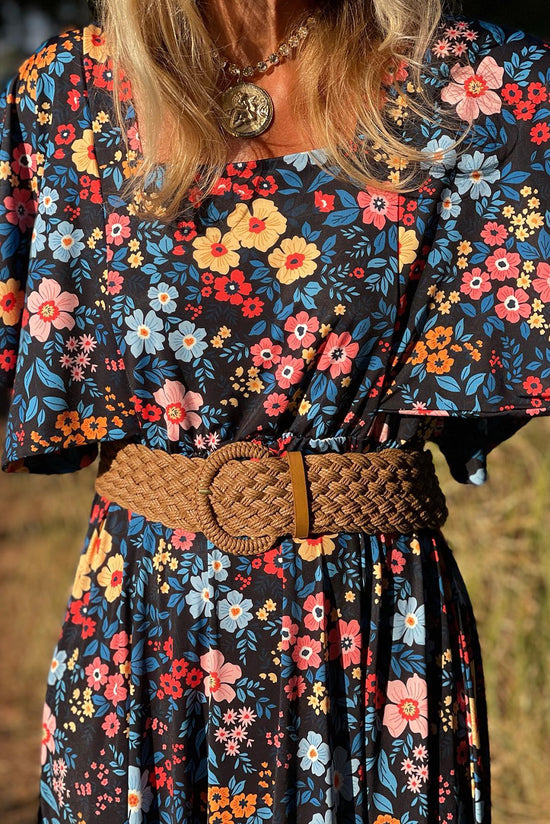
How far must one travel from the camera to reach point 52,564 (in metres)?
3.60

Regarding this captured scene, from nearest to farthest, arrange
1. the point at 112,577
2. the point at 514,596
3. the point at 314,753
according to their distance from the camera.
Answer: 1. the point at 314,753
2. the point at 112,577
3. the point at 514,596

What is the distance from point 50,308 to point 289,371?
299 millimetres

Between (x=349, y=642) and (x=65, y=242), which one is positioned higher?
A: (x=65, y=242)

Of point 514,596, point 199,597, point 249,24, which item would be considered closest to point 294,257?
point 249,24

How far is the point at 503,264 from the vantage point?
1.08 metres

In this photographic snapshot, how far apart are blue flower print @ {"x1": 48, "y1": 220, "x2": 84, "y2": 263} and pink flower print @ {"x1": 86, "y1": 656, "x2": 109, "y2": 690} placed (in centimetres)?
48

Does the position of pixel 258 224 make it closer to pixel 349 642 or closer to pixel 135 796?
pixel 349 642

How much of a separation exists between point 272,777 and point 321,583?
227 mm

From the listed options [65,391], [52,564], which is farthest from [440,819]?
[52,564]

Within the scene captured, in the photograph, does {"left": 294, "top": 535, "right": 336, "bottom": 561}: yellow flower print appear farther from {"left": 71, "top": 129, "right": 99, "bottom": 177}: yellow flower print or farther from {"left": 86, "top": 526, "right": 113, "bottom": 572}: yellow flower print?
{"left": 71, "top": 129, "right": 99, "bottom": 177}: yellow flower print

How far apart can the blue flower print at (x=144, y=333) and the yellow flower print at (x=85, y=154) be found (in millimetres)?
182

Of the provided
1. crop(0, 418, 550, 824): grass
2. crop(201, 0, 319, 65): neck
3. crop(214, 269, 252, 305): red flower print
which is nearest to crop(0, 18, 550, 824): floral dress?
crop(214, 269, 252, 305): red flower print

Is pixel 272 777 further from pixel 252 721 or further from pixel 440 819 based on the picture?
pixel 440 819

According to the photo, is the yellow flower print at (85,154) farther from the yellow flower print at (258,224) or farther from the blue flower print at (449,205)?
the blue flower print at (449,205)
